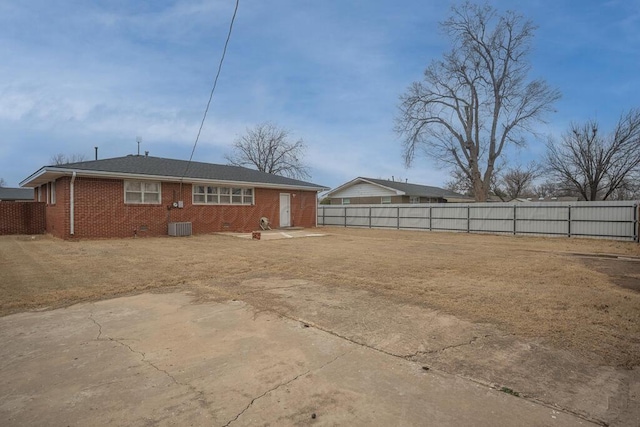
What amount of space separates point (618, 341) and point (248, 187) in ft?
58.2

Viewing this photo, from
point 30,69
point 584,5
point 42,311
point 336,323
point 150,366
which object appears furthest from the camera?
point 30,69

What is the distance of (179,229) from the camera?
16.1 metres

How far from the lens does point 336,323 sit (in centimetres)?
431

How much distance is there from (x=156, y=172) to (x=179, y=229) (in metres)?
2.70

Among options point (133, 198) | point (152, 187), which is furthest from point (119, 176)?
point (152, 187)

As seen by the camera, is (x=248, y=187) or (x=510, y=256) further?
(x=248, y=187)

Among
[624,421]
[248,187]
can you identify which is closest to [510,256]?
[624,421]

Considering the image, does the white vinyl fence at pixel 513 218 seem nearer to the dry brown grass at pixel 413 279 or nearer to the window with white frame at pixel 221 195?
the dry brown grass at pixel 413 279

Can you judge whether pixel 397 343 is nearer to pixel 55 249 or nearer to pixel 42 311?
pixel 42 311

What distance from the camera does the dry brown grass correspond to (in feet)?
13.9

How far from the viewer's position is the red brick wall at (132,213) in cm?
1416

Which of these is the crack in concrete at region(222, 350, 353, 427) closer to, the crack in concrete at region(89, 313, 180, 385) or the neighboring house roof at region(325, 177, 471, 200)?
the crack in concrete at region(89, 313, 180, 385)

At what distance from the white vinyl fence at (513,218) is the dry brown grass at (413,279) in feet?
16.0

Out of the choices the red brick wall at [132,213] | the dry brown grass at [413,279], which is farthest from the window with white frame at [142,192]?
the dry brown grass at [413,279]
